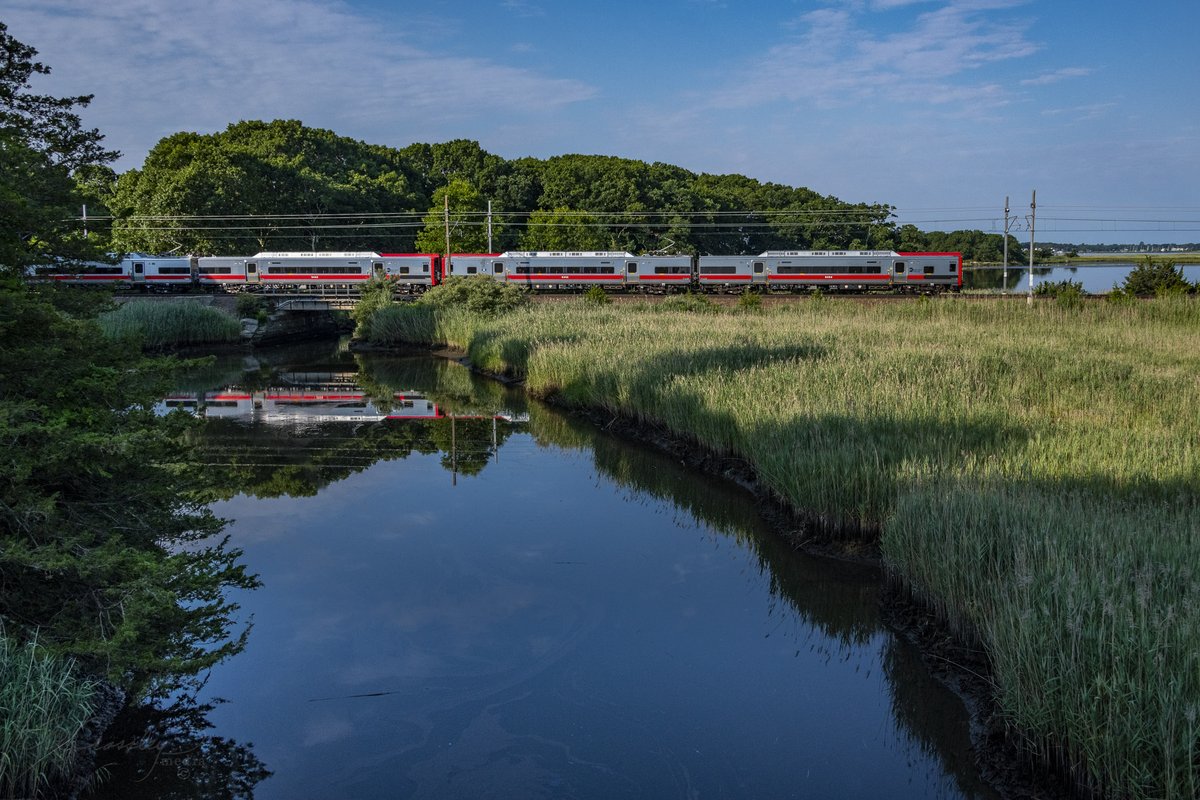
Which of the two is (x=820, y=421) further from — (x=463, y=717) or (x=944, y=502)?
(x=463, y=717)

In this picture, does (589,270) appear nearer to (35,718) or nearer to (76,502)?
(76,502)

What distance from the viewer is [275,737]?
6.21m

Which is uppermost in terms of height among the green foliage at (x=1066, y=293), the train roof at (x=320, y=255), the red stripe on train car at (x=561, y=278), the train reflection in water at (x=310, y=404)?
the train roof at (x=320, y=255)

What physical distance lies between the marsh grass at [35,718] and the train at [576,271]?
41.1 m

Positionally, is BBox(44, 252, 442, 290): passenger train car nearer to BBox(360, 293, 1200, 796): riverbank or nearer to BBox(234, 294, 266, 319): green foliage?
BBox(234, 294, 266, 319): green foliage

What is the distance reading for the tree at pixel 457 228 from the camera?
62.3 m

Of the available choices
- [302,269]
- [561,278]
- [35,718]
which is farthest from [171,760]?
[302,269]

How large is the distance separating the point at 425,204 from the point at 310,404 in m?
54.7

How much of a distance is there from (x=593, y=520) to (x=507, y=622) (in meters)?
3.38

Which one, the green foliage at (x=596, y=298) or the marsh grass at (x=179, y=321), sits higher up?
the green foliage at (x=596, y=298)

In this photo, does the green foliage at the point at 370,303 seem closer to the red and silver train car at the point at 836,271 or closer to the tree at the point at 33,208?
the red and silver train car at the point at 836,271

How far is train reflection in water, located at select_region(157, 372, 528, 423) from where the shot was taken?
19836 mm

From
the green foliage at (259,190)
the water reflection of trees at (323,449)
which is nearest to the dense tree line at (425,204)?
the green foliage at (259,190)

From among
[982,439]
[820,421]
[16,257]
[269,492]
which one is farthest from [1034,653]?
[269,492]
